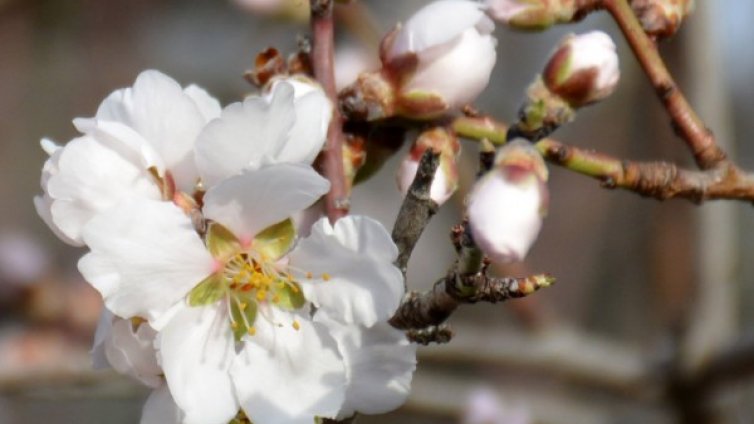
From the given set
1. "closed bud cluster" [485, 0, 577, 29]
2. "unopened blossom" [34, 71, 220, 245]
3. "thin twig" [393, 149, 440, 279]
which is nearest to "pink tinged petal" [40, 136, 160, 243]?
"unopened blossom" [34, 71, 220, 245]

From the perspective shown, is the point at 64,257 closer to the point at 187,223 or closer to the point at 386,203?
the point at 386,203

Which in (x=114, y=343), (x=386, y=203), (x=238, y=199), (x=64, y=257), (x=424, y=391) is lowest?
(x=114, y=343)

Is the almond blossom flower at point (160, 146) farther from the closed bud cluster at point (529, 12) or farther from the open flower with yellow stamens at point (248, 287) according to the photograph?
the closed bud cluster at point (529, 12)

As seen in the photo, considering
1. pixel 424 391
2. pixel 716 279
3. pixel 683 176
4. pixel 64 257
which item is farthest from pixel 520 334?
pixel 64 257

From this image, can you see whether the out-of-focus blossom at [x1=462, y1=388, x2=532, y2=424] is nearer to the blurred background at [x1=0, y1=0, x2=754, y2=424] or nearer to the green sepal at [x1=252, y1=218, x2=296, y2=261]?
the blurred background at [x1=0, y1=0, x2=754, y2=424]

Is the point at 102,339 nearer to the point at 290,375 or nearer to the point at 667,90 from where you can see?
the point at 290,375

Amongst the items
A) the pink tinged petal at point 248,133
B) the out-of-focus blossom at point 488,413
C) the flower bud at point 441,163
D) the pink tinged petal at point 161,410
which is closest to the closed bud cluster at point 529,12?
the flower bud at point 441,163
